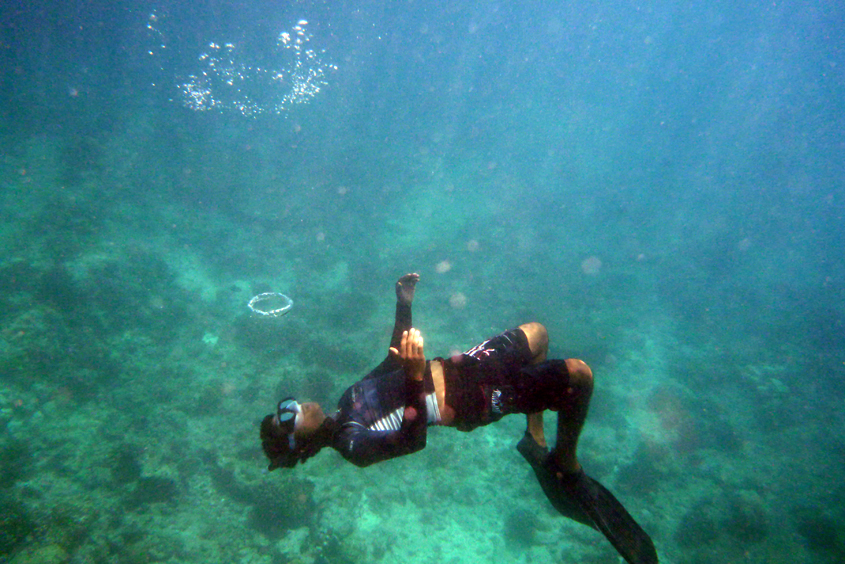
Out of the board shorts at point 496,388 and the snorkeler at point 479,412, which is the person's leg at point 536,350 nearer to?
the snorkeler at point 479,412

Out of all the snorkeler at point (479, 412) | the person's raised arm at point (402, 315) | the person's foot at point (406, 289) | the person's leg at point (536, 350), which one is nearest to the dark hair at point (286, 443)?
the snorkeler at point (479, 412)

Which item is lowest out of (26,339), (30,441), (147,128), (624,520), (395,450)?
(624,520)

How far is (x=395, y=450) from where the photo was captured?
264cm

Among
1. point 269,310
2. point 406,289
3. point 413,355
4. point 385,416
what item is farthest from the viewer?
point 269,310

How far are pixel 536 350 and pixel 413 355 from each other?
2.12m

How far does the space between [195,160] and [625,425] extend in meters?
28.1

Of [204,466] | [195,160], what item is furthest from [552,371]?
[195,160]

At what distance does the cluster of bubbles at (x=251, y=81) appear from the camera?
197 ft

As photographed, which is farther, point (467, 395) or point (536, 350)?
point (536, 350)

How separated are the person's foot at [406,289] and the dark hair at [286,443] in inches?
59.9

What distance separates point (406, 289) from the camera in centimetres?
421

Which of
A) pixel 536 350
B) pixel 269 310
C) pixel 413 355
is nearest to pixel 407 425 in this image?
pixel 413 355

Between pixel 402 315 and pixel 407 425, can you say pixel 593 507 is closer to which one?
pixel 407 425

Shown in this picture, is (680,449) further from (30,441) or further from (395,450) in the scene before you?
(30,441)
